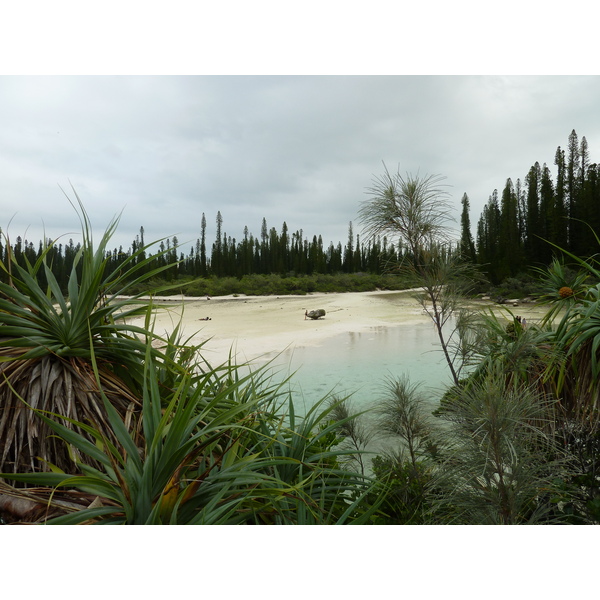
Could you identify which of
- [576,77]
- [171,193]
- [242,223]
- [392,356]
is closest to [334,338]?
[392,356]

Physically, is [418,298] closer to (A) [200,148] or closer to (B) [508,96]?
(B) [508,96]

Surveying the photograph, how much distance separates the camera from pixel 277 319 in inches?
133

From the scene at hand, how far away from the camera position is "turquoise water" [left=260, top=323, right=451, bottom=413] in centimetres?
266

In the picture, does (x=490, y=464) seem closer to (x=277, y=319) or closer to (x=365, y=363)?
→ (x=365, y=363)

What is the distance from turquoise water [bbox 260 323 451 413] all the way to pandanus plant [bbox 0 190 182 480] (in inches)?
61.9

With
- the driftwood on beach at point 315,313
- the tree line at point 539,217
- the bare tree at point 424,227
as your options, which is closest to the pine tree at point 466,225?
the tree line at point 539,217

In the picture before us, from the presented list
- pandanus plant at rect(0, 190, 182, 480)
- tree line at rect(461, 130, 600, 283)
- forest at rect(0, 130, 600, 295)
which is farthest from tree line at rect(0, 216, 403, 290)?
pandanus plant at rect(0, 190, 182, 480)

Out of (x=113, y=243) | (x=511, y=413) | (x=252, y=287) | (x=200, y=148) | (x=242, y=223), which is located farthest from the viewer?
(x=252, y=287)

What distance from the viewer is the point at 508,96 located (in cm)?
192

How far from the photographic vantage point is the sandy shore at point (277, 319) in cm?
306

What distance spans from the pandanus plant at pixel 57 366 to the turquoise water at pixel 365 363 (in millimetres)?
1572

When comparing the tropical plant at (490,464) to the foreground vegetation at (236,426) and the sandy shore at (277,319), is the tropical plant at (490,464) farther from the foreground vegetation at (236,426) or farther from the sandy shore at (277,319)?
the sandy shore at (277,319)

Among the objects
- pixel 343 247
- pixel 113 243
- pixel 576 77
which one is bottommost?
pixel 113 243

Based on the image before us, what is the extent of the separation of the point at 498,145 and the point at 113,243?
2093mm
